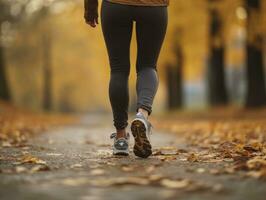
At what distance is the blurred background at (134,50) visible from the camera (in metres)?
17.8

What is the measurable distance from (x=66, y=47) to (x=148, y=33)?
3472 cm

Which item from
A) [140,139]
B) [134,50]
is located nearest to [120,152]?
[140,139]

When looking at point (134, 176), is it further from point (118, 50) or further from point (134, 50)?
point (134, 50)

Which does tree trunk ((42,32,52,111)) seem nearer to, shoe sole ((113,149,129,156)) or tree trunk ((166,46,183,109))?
tree trunk ((166,46,183,109))

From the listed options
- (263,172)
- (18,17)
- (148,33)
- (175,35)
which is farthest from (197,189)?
(18,17)

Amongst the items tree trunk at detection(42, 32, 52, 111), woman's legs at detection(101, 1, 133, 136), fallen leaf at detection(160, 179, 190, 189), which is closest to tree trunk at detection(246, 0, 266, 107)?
woman's legs at detection(101, 1, 133, 136)

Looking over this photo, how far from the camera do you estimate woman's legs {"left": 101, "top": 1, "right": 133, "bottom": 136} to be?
5211 millimetres

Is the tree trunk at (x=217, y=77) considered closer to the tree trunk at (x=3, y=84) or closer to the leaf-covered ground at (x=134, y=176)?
the tree trunk at (x=3, y=84)

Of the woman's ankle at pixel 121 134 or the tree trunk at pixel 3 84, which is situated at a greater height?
the tree trunk at pixel 3 84

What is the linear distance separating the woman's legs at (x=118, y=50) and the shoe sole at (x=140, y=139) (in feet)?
1.22

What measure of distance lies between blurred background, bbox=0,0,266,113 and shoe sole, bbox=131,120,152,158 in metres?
12.6

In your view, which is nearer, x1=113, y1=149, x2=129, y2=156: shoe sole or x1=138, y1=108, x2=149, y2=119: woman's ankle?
x1=138, y1=108, x2=149, y2=119: woman's ankle

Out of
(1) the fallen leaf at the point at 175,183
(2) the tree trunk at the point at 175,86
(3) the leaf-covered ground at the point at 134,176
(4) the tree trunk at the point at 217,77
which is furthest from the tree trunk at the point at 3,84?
(1) the fallen leaf at the point at 175,183

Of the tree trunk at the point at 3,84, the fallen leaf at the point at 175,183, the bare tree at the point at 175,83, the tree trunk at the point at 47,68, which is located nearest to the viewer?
the fallen leaf at the point at 175,183
